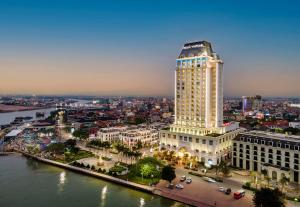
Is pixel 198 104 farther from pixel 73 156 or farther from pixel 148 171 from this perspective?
pixel 73 156

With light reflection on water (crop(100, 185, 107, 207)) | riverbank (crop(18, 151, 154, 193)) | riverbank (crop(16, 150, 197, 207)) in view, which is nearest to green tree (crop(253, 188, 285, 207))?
riverbank (crop(16, 150, 197, 207))

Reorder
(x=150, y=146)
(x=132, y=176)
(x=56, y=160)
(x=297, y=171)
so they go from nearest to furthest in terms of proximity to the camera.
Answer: (x=297, y=171)
(x=132, y=176)
(x=56, y=160)
(x=150, y=146)

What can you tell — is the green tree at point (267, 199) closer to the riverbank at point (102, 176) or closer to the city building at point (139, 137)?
the riverbank at point (102, 176)

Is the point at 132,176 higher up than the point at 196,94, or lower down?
lower down

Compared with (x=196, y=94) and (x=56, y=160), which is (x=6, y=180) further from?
(x=196, y=94)

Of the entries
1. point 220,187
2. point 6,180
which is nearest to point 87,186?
point 6,180

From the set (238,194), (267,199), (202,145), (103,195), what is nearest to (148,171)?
(103,195)
